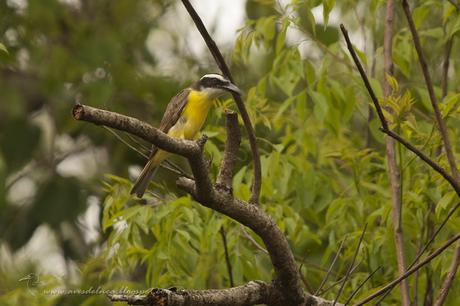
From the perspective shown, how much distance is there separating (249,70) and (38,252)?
229 cm

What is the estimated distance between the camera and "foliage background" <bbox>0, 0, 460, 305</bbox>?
414cm

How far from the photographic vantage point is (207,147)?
165 inches

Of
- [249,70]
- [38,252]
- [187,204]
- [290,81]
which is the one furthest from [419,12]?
[38,252]

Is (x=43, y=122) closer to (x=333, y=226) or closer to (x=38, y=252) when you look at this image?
(x=38, y=252)

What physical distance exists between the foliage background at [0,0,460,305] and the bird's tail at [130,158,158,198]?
0.26ft

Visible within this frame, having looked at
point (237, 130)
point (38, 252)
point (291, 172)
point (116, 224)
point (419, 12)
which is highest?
point (419, 12)

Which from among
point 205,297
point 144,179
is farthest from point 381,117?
point 144,179

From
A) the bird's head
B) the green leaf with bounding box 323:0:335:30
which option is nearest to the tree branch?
the green leaf with bounding box 323:0:335:30

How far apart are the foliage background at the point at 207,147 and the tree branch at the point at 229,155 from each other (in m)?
0.66

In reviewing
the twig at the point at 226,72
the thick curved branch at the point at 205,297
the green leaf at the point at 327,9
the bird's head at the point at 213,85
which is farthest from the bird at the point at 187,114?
the thick curved branch at the point at 205,297

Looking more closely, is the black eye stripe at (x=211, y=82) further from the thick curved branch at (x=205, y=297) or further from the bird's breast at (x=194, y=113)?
the thick curved branch at (x=205, y=297)

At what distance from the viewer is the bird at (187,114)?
441 cm

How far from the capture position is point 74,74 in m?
7.68

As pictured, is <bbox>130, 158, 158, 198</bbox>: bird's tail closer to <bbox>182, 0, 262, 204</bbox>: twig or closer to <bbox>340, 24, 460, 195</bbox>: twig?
<bbox>182, 0, 262, 204</bbox>: twig
